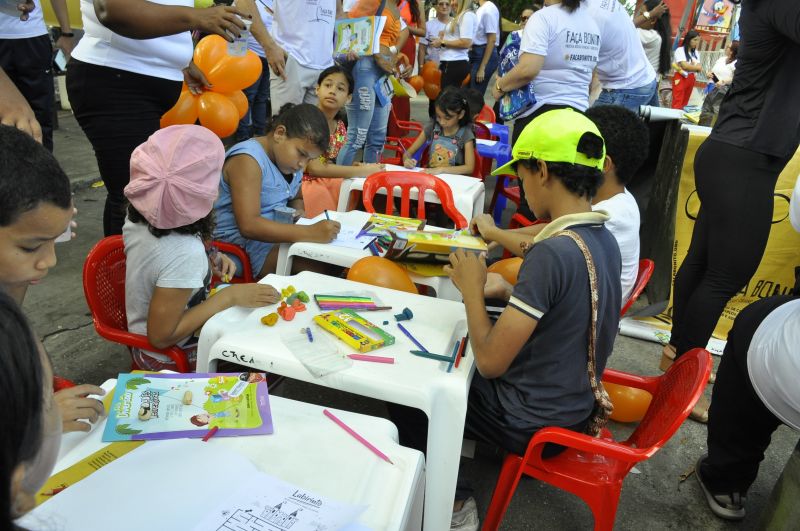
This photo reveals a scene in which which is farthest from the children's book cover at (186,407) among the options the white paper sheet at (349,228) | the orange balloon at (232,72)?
the orange balloon at (232,72)

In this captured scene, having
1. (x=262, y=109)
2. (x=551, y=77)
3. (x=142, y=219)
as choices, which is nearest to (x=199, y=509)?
(x=142, y=219)

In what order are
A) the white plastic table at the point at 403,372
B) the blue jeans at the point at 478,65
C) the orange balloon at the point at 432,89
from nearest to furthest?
the white plastic table at the point at 403,372, the blue jeans at the point at 478,65, the orange balloon at the point at 432,89

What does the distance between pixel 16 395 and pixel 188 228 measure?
1.34 meters

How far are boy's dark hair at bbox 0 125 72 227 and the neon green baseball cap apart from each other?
1.25 meters

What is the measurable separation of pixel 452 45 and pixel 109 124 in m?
5.61

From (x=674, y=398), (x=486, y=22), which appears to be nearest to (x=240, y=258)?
(x=674, y=398)

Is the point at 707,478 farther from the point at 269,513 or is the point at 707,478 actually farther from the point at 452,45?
the point at 452,45

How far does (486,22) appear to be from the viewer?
743 cm

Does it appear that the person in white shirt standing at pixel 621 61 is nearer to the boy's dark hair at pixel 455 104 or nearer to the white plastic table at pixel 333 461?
the boy's dark hair at pixel 455 104

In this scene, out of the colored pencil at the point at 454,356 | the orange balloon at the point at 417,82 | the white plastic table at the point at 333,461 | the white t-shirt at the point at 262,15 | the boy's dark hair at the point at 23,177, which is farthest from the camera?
the orange balloon at the point at 417,82

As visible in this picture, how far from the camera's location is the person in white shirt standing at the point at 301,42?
12.9 ft

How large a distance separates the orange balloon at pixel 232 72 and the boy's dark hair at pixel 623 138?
2.29 m

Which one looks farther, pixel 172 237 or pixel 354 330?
pixel 172 237

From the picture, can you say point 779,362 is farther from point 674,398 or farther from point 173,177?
point 173,177
